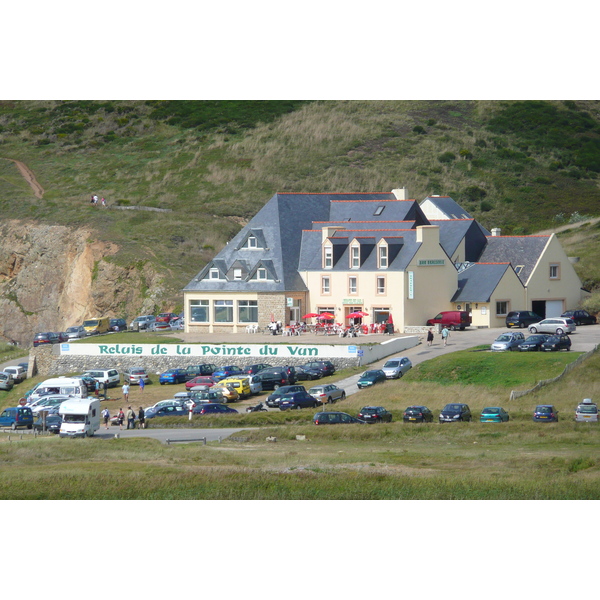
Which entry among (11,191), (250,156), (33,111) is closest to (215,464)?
(11,191)

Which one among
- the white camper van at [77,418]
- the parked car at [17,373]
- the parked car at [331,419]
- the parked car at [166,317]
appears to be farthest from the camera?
the parked car at [166,317]

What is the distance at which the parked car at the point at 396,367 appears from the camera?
67.9m

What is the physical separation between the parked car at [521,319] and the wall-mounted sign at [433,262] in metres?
6.95

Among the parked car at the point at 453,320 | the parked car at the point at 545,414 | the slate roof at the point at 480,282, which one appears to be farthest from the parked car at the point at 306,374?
the parked car at the point at 545,414

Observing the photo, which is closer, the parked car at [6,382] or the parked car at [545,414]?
the parked car at [545,414]

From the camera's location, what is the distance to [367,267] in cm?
8488

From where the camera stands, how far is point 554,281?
295 ft

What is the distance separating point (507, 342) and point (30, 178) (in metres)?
98.8

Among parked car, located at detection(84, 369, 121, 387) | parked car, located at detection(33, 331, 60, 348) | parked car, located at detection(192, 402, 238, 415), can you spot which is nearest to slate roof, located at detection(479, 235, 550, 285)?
parked car, located at detection(84, 369, 121, 387)

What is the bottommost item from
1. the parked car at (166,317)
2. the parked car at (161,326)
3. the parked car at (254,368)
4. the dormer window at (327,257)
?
the parked car at (254,368)

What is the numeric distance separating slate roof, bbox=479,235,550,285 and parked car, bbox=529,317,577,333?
10.2 meters

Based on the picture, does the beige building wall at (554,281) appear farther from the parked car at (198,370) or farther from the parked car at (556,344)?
the parked car at (198,370)

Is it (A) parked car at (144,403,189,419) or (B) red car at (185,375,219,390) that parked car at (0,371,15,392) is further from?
(A) parked car at (144,403,189,419)

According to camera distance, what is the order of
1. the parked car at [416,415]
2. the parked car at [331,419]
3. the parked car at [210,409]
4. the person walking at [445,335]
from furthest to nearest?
the person walking at [445,335], the parked car at [210,409], the parked car at [416,415], the parked car at [331,419]
